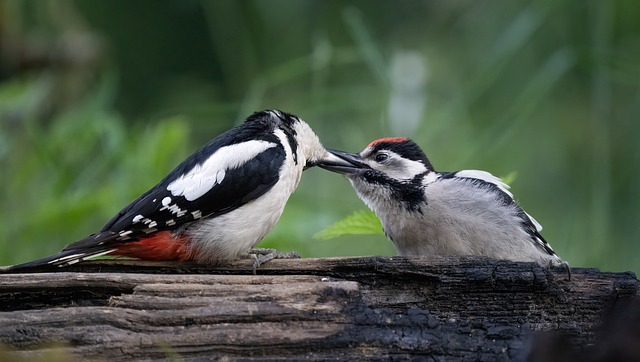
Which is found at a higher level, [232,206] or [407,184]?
[407,184]

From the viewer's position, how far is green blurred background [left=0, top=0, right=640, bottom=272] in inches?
188

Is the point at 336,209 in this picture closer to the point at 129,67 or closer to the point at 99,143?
the point at 99,143

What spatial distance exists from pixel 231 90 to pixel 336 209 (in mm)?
1702

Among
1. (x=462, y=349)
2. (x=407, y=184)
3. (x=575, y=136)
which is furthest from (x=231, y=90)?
(x=462, y=349)

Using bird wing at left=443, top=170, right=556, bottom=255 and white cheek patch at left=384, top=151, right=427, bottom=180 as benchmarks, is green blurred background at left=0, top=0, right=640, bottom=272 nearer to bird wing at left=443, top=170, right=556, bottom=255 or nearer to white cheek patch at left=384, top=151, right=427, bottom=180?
white cheek patch at left=384, top=151, right=427, bottom=180

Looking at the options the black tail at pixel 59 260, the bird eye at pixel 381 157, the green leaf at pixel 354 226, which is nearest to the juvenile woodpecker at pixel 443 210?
the bird eye at pixel 381 157

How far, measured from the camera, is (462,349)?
96.7 inches

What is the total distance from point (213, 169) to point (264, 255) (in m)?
0.42

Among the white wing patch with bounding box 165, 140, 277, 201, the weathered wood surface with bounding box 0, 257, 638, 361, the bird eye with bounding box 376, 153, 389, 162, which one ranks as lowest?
the weathered wood surface with bounding box 0, 257, 638, 361

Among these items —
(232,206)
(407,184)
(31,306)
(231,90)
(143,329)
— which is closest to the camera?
(143,329)

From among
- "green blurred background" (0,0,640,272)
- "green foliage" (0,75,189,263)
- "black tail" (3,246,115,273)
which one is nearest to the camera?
"black tail" (3,246,115,273)

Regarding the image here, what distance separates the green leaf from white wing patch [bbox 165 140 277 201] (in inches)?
16.2

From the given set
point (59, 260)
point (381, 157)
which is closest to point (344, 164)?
point (381, 157)

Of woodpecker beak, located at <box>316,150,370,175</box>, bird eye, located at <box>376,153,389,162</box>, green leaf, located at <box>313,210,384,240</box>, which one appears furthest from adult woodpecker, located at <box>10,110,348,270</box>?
bird eye, located at <box>376,153,389,162</box>
